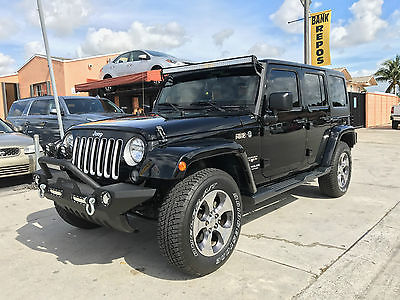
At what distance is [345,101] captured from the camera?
18.3 feet

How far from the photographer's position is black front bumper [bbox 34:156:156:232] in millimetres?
2490

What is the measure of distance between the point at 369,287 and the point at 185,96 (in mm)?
2650

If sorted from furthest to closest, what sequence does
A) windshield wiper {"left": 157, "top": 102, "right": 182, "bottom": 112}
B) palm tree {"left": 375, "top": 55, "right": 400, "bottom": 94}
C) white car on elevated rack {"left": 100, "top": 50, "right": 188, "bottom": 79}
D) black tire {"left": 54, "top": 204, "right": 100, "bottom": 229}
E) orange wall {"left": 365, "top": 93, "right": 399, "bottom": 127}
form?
palm tree {"left": 375, "top": 55, "right": 400, "bottom": 94} < orange wall {"left": 365, "top": 93, "right": 399, "bottom": 127} < white car on elevated rack {"left": 100, "top": 50, "right": 188, "bottom": 79} < windshield wiper {"left": 157, "top": 102, "right": 182, "bottom": 112} < black tire {"left": 54, "top": 204, "right": 100, "bottom": 229}

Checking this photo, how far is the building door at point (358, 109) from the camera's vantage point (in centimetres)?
1855

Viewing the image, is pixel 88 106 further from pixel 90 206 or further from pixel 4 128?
pixel 90 206

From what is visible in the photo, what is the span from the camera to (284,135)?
4.00 m

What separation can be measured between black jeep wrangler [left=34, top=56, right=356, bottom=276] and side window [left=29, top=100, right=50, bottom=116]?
5940mm

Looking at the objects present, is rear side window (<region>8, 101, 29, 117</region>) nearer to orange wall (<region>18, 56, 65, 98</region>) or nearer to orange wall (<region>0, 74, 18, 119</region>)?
orange wall (<region>18, 56, 65, 98</region>)

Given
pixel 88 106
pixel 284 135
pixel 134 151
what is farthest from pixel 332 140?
pixel 88 106

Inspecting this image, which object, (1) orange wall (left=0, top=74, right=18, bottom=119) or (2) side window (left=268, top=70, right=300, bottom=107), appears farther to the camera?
(1) orange wall (left=0, top=74, right=18, bottom=119)

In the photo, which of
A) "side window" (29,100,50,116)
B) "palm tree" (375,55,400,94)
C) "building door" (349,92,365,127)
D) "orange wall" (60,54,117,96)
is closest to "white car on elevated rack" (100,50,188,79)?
"side window" (29,100,50,116)

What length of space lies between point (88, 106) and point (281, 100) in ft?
21.4

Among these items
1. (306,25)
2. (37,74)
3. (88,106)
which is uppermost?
(37,74)

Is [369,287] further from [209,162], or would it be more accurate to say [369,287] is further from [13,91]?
[13,91]
